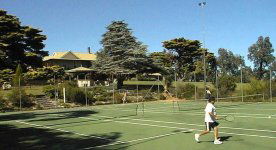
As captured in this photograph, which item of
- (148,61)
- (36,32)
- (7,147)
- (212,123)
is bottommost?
(7,147)

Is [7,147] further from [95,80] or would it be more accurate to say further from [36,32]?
[95,80]

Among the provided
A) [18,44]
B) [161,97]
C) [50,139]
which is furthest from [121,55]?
[50,139]

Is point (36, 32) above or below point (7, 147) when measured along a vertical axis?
above

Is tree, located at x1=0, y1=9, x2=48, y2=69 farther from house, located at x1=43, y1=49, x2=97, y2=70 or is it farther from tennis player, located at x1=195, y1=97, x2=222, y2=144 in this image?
tennis player, located at x1=195, y1=97, x2=222, y2=144

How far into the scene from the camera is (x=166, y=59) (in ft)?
217

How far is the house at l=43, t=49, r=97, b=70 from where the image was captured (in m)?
65.6

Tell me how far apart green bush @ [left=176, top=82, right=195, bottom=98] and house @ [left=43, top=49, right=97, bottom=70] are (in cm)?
2695

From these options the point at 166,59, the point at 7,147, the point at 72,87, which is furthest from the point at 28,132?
the point at 166,59

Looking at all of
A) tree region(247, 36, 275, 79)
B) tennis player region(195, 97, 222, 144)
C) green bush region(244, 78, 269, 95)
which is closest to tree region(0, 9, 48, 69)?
green bush region(244, 78, 269, 95)

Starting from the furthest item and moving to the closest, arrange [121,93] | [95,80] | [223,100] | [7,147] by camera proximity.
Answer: [95,80] → [121,93] → [223,100] → [7,147]

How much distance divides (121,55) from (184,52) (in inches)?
739

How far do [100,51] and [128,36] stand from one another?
449 cm

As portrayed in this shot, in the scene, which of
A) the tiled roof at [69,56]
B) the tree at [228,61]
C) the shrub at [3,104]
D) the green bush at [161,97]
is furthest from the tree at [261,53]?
the shrub at [3,104]

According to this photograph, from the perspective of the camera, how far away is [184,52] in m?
66.8
